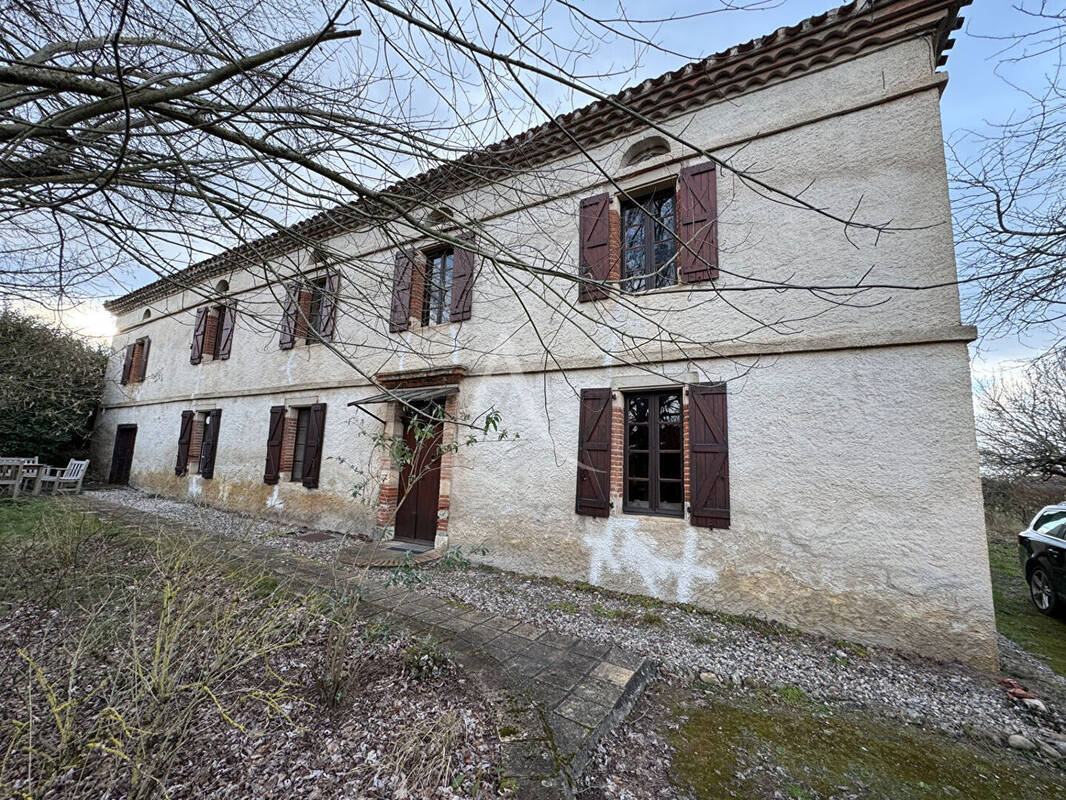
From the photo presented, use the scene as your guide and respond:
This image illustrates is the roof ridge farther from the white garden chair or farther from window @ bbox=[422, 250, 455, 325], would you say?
the white garden chair

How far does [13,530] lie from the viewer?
202 inches

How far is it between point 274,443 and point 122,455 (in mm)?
8062

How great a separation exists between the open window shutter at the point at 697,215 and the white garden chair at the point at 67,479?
14.2m

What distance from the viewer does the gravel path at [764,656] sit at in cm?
292

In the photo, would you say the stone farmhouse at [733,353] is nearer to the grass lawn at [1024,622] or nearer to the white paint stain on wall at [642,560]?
the white paint stain on wall at [642,560]

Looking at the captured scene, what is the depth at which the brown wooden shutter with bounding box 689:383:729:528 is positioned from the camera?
14.6ft

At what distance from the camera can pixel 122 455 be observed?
40.5 ft

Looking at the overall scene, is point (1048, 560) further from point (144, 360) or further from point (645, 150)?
point (144, 360)

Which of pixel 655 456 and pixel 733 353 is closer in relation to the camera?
pixel 733 353

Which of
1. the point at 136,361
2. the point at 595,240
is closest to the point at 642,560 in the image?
the point at 595,240

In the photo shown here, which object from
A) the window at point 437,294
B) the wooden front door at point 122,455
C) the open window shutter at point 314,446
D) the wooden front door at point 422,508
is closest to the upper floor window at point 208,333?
the wooden front door at point 122,455

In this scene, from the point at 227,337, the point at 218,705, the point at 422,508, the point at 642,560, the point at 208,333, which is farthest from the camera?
the point at 208,333

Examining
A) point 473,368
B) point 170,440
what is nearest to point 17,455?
point 170,440

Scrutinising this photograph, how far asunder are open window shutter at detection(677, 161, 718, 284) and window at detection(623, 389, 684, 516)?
144 cm
